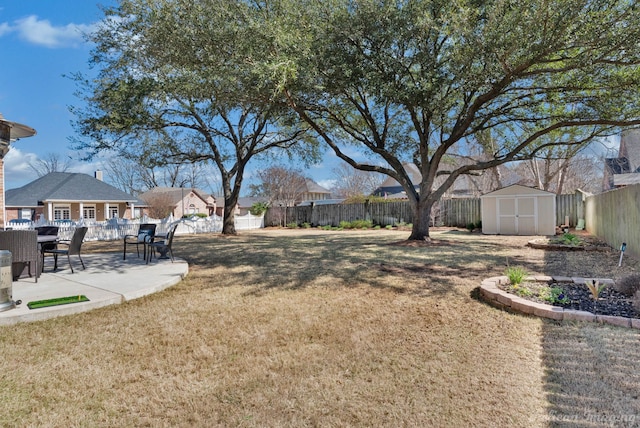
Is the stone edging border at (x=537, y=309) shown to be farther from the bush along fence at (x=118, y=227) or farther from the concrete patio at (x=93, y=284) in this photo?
the bush along fence at (x=118, y=227)

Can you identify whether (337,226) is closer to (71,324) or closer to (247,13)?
(247,13)

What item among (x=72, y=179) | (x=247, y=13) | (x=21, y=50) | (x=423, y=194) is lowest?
(x=423, y=194)

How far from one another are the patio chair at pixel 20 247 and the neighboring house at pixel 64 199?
18.2m

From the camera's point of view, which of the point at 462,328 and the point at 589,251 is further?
the point at 589,251

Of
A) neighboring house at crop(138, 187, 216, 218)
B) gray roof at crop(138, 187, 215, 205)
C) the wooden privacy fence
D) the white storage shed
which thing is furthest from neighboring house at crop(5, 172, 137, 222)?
the wooden privacy fence

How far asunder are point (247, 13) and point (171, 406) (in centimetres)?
790

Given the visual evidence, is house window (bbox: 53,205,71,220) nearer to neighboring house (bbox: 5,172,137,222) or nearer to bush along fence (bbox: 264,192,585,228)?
neighboring house (bbox: 5,172,137,222)

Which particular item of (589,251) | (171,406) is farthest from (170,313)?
(589,251)

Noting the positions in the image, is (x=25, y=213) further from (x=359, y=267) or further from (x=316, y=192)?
(x=316, y=192)

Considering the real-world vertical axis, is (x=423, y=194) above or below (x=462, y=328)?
above

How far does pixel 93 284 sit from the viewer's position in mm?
5207

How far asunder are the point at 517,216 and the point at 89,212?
26.7 m

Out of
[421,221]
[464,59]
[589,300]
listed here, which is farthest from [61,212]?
[589,300]

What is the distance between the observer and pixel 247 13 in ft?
25.4
